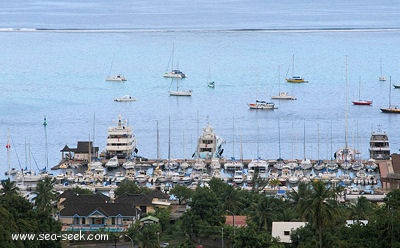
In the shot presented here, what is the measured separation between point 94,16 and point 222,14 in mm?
14354

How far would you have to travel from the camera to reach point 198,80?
76688 millimetres

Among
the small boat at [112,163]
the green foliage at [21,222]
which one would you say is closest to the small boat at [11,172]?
the small boat at [112,163]

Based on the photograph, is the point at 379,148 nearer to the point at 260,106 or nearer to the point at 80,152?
the point at 80,152

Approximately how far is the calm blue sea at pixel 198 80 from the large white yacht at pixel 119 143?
1138 millimetres

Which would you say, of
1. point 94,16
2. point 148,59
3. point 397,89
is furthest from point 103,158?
point 94,16

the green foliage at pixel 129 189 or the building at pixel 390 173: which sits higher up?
the building at pixel 390 173

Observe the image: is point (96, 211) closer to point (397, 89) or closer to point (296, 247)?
point (296, 247)

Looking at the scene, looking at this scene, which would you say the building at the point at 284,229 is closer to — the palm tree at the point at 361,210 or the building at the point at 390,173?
the palm tree at the point at 361,210

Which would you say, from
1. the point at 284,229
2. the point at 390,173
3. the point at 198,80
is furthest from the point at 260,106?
the point at 284,229

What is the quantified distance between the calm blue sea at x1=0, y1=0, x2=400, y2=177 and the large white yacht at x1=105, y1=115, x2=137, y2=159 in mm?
1138

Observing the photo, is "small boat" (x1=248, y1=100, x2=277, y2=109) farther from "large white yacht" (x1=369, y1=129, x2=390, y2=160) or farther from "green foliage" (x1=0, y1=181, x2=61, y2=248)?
"green foliage" (x1=0, y1=181, x2=61, y2=248)

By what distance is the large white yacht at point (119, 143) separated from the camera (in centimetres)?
4716

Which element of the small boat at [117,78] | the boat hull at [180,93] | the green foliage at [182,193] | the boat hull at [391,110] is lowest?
the green foliage at [182,193]

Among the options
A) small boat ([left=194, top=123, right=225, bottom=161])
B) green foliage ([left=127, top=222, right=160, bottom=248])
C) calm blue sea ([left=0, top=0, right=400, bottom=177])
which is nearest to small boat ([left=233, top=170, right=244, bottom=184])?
small boat ([left=194, top=123, right=225, bottom=161])
